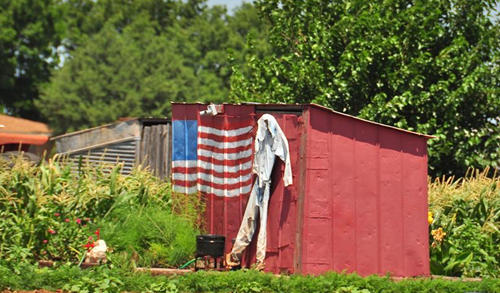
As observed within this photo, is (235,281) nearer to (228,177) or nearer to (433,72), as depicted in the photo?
(228,177)

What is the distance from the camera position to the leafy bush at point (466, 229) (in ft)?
40.5

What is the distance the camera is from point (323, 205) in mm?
11297

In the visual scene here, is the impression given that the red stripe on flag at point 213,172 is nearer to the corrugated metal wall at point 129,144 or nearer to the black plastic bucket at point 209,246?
the black plastic bucket at point 209,246

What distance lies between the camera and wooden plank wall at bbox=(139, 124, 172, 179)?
17859mm

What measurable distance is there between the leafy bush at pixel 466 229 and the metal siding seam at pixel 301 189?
2859 millimetres

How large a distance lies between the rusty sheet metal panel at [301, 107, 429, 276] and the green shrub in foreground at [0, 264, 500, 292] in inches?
35.2

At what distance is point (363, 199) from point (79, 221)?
194 inches

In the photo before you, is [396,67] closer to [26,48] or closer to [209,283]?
[209,283]

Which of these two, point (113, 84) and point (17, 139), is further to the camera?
point (113, 84)

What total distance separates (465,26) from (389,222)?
857 cm

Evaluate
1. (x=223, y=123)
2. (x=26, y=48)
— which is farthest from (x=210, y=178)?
(x=26, y=48)

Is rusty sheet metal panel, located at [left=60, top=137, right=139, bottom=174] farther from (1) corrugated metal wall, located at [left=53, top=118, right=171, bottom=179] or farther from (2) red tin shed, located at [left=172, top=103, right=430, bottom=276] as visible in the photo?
(2) red tin shed, located at [left=172, top=103, right=430, bottom=276]

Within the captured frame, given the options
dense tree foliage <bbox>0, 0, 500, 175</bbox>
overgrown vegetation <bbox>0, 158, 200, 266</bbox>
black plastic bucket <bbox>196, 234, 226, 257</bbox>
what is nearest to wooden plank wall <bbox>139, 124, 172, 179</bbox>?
dense tree foliage <bbox>0, 0, 500, 175</bbox>

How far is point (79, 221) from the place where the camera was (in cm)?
1246
